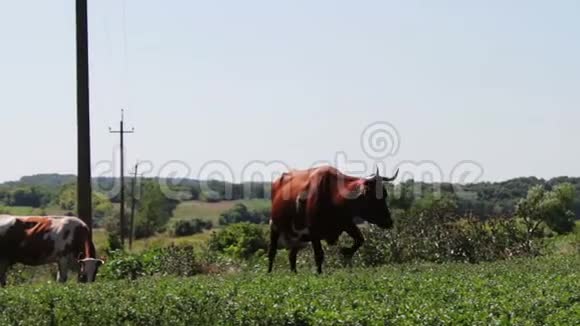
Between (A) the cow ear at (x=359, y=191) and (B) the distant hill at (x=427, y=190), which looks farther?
(B) the distant hill at (x=427, y=190)

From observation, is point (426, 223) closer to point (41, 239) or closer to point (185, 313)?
point (41, 239)

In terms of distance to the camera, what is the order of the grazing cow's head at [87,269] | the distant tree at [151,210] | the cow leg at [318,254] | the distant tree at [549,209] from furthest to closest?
the distant tree at [151,210] → the distant tree at [549,209] → the grazing cow's head at [87,269] → the cow leg at [318,254]

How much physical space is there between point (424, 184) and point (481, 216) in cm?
573

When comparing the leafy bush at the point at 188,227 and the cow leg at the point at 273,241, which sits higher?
the cow leg at the point at 273,241

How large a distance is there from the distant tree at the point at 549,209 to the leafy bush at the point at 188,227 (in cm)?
3600

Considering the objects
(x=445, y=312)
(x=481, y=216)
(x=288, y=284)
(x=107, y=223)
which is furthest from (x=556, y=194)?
(x=107, y=223)

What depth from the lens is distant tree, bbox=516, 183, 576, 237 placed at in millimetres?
27375

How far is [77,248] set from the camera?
18172mm

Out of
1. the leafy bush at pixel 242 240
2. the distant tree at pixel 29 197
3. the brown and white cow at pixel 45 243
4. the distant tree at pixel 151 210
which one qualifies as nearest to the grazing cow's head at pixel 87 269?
the brown and white cow at pixel 45 243

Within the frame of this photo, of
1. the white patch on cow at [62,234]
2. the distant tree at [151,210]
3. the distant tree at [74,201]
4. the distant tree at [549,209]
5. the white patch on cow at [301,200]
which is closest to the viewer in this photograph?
the white patch on cow at [301,200]

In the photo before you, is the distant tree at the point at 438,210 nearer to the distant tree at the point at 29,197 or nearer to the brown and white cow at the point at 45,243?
the brown and white cow at the point at 45,243

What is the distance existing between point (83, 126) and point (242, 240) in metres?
10.1

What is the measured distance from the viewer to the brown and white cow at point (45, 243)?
714 inches

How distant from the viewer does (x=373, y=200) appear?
16984 mm
